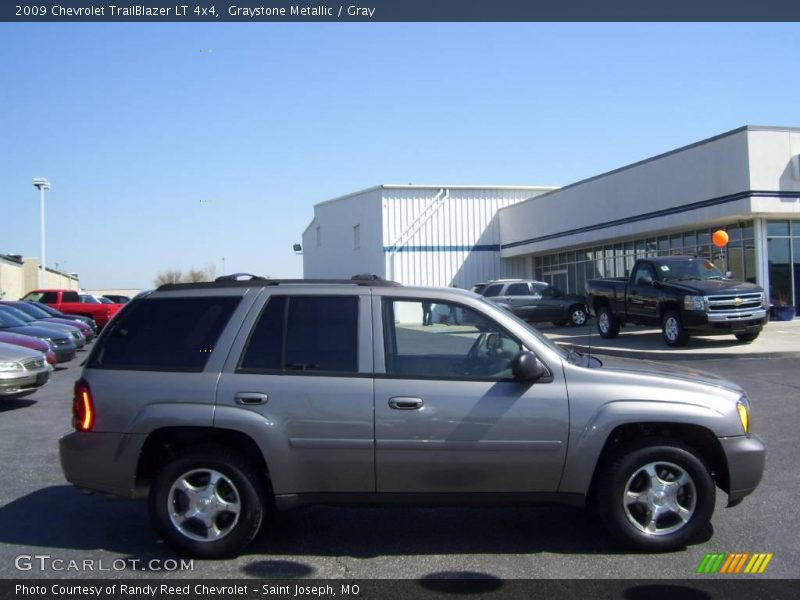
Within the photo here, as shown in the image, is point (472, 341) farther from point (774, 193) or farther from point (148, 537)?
point (774, 193)

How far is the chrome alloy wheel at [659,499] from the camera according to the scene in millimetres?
4773

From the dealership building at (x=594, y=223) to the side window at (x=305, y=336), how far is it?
20081mm

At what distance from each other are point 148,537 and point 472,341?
2.69m

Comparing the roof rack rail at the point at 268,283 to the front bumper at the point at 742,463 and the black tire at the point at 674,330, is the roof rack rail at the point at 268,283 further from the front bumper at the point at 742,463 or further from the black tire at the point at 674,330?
the black tire at the point at 674,330

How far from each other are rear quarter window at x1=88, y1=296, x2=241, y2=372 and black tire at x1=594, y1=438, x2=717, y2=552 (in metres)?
2.76

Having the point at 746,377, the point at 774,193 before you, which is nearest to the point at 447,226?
the point at 774,193

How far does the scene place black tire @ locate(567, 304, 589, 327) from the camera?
26.7 meters

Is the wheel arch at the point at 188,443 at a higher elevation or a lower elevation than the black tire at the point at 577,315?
lower

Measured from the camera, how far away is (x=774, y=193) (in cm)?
2191

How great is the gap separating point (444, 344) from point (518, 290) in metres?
22.1

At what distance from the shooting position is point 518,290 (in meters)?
26.8

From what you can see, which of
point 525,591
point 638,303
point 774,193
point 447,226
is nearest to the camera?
point 525,591

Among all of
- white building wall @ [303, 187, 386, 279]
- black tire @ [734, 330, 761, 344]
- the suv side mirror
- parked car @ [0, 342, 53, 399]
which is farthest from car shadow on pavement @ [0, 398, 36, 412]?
white building wall @ [303, 187, 386, 279]

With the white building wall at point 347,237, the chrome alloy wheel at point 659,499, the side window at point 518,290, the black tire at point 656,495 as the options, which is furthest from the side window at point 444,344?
the white building wall at point 347,237
